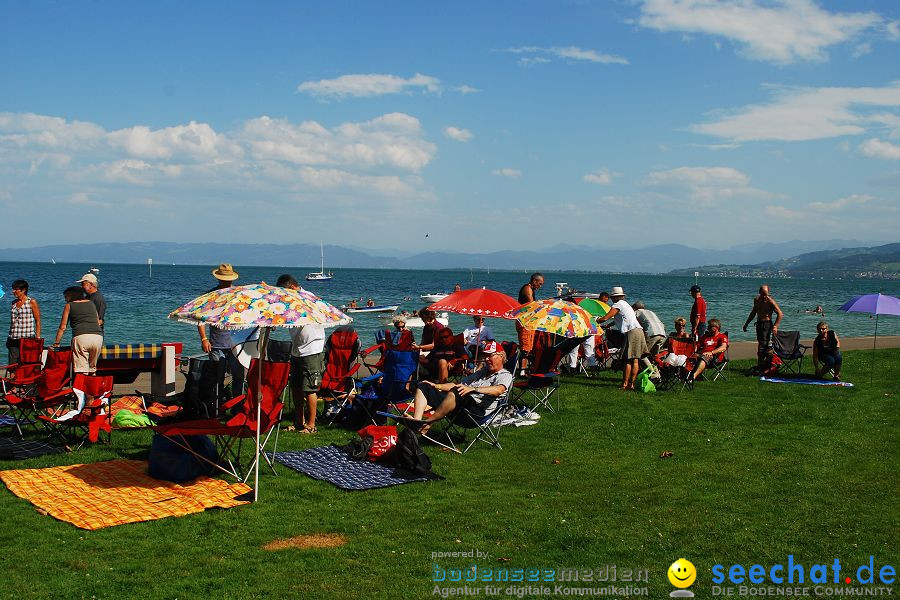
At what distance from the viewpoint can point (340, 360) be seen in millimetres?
9414

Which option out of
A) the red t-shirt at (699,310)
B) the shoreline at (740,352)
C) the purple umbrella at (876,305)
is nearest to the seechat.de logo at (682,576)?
the shoreline at (740,352)

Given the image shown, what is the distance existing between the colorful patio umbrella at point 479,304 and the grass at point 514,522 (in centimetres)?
246

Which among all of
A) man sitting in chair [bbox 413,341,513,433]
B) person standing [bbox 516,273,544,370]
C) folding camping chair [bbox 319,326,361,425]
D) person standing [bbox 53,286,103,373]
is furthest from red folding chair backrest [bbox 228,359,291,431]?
person standing [bbox 516,273,544,370]

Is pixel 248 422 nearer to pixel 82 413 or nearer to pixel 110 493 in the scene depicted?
pixel 110 493

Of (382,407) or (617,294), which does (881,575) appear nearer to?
(382,407)

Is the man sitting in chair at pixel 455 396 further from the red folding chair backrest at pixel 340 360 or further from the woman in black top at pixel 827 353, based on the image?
the woman in black top at pixel 827 353

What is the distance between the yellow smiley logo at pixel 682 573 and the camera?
4551 millimetres

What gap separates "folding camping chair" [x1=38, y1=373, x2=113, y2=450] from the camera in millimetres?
7695

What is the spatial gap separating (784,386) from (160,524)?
10015 mm

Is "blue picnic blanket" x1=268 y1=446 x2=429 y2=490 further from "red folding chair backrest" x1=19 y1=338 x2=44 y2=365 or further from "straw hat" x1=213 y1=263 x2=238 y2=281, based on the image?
"red folding chair backrest" x1=19 y1=338 x2=44 y2=365

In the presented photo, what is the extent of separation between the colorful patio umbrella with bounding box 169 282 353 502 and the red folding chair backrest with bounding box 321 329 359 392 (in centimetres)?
269

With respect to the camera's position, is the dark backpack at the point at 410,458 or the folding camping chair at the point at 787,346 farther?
the folding camping chair at the point at 787,346

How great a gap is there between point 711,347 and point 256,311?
8.77 meters

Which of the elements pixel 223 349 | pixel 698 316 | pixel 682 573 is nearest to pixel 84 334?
pixel 223 349
